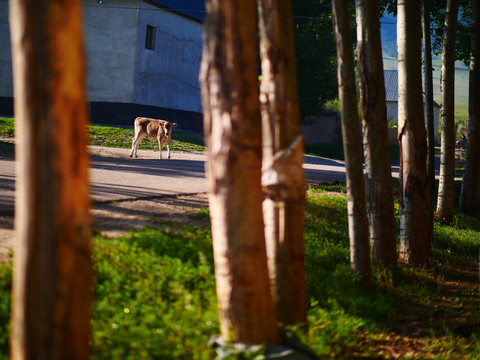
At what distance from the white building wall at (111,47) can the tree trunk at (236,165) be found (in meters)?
28.0

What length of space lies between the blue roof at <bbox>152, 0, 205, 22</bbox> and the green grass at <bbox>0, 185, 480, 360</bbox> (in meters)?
26.7

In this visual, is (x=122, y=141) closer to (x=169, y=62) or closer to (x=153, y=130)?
(x=153, y=130)

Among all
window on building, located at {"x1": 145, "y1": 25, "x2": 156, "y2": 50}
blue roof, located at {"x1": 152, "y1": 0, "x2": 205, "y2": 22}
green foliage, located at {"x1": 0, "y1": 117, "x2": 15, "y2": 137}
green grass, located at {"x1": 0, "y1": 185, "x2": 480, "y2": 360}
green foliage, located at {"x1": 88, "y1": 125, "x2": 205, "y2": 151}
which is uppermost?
blue roof, located at {"x1": 152, "y1": 0, "x2": 205, "y2": 22}

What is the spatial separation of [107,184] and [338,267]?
5.36m

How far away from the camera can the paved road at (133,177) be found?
31.6 ft

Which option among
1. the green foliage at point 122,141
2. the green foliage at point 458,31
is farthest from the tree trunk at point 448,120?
the green foliage at point 122,141

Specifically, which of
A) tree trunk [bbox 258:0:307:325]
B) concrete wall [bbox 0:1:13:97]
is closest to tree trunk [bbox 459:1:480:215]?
tree trunk [bbox 258:0:307:325]

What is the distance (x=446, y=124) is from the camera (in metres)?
12.6

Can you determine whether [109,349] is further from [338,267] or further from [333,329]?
[338,267]

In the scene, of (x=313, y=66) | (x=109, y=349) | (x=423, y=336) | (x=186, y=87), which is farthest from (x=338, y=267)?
(x=186, y=87)

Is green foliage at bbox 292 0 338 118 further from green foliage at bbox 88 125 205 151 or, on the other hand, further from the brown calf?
the brown calf

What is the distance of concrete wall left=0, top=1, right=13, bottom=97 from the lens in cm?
3120

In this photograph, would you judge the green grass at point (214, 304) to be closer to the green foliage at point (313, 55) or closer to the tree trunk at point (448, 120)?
the tree trunk at point (448, 120)

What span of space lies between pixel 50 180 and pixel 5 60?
31608mm
